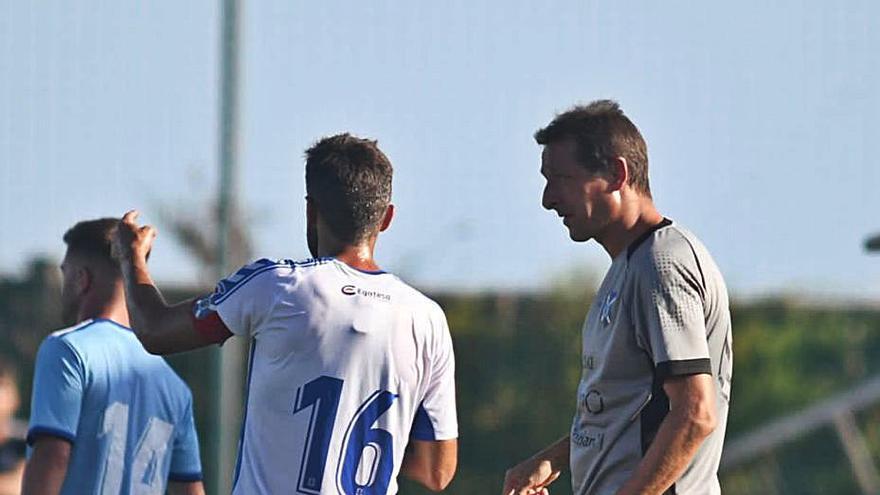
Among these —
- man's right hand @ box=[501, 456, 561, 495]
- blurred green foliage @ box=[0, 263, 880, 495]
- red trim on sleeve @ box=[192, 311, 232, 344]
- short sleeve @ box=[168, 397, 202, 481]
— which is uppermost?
red trim on sleeve @ box=[192, 311, 232, 344]

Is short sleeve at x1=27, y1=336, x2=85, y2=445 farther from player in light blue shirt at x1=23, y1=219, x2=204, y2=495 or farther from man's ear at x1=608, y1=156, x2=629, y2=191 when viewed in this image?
man's ear at x1=608, y1=156, x2=629, y2=191

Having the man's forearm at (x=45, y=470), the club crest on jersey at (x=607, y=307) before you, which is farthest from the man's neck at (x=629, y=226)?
the man's forearm at (x=45, y=470)

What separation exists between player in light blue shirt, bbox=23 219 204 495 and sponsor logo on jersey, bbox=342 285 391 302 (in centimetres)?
129

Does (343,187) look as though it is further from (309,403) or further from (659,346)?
(659,346)

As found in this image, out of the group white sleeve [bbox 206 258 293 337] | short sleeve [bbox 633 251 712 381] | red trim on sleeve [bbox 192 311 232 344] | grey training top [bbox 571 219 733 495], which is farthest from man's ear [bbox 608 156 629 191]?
red trim on sleeve [bbox 192 311 232 344]

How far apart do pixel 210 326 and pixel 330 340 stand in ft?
1.12

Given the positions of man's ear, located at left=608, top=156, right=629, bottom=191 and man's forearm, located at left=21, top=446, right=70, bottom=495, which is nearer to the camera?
man's ear, located at left=608, top=156, right=629, bottom=191

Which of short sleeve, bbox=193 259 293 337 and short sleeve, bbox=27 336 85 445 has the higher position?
short sleeve, bbox=193 259 293 337

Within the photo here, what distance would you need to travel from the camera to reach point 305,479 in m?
5.18

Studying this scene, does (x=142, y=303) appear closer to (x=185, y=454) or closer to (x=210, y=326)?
(x=210, y=326)

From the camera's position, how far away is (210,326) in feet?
17.3

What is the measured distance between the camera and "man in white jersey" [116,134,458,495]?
5191 mm

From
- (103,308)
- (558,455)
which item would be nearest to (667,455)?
(558,455)

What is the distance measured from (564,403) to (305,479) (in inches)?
374
